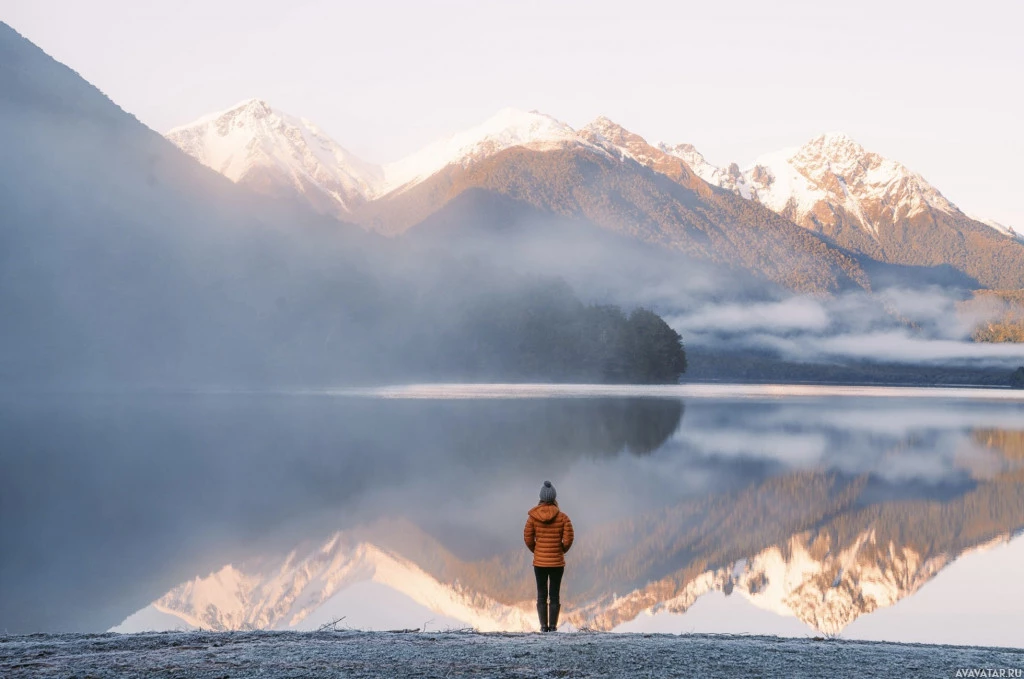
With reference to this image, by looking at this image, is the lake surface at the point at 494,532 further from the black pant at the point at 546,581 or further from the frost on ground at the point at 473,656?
the frost on ground at the point at 473,656

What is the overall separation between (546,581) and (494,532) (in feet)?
50.0

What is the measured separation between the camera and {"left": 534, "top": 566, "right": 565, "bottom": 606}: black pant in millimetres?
16750

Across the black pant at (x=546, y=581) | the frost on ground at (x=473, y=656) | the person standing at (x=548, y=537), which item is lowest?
the frost on ground at (x=473, y=656)

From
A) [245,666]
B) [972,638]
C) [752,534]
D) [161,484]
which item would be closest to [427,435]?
[161,484]

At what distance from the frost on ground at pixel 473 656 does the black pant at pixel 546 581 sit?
1072 millimetres

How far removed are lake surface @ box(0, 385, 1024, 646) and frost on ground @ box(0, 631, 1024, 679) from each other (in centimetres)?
523

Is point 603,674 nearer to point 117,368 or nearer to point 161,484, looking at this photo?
point 161,484

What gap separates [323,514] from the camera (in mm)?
34438

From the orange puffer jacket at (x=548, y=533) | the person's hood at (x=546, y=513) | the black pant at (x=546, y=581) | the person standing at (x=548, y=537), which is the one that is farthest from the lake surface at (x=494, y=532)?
the person's hood at (x=546, y=513)

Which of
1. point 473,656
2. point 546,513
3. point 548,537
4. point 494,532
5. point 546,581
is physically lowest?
point 473,656

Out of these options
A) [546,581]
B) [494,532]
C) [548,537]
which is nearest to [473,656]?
[548,537]

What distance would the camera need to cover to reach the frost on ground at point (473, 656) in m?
13.0

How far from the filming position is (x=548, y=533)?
1641 centimetres

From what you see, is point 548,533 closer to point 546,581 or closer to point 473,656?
point 546,581
